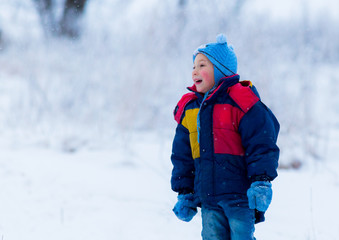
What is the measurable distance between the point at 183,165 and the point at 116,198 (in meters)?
1.70

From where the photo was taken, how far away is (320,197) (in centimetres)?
328

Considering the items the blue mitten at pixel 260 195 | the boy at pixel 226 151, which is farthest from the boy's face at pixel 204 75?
the blue mitten at pixel 260 195

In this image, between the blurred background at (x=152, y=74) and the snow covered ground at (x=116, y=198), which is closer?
the snow covered ground at (x=116, y=198)

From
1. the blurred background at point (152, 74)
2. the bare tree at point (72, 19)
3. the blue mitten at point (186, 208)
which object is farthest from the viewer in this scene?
the bare tree at point (72, 19)

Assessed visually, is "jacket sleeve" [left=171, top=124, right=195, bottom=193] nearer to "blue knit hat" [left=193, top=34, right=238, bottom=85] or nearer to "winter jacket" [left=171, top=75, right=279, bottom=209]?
"winter jacket" [left=171, top=75, right=279, bottom=209]

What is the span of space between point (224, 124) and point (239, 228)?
0.47 metres

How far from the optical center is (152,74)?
5258mm

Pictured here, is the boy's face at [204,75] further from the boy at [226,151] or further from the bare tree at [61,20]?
the bare tree at [61,20]

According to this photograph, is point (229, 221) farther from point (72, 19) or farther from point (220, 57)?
point (72, 19)

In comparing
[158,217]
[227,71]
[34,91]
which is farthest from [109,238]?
[34,91]

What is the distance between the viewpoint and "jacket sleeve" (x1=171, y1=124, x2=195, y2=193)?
1659 millimetres

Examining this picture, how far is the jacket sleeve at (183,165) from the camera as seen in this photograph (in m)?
1.66

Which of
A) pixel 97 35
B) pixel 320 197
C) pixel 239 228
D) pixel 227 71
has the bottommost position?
pixel 320 197

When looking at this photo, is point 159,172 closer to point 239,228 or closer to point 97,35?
point 239,228
